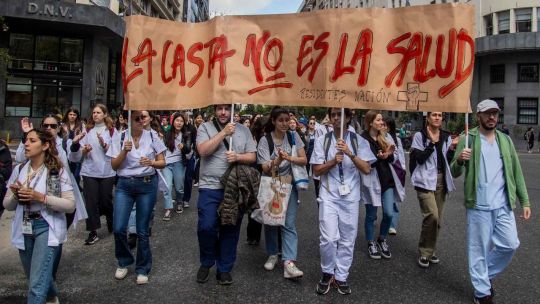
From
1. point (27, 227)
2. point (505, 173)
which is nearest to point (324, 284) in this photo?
point (505, 173)

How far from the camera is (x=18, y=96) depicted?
26031 millimetres

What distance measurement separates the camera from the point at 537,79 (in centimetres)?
3422

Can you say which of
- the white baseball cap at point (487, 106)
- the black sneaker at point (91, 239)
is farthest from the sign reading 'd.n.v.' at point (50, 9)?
the white baseball cap at point (487, 106)

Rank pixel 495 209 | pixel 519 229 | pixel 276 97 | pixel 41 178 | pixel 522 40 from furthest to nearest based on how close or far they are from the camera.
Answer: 1. pixel 522 40
2. pixel 519 229
3. pixel 276 97
4. pixel 495 209
5. pixel 41 178

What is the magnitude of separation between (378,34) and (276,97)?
1.14 m

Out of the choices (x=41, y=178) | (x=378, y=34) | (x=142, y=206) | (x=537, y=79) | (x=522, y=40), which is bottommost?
(x=142, y=206)

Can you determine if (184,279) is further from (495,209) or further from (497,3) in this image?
(497,3)

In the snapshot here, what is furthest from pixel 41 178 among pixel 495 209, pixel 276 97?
pixel 495 209

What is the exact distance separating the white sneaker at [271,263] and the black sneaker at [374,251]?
1229 mm

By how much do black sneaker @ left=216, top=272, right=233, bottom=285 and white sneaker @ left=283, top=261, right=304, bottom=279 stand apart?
1.92 feet

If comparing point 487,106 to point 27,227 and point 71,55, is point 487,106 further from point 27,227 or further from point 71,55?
point 71,55

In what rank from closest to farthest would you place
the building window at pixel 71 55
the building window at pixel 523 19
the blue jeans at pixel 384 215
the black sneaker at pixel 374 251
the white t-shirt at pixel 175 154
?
the black sneaker at pixel 374 251 < the blue jeans at pixel 384 215 < the white t-shirt at pixel 175 154 < the building window at pixel 71 55 < the building window at pixel 523 19

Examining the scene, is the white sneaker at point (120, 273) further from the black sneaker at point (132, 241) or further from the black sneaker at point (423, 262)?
the black sneaker at point (423, 262)

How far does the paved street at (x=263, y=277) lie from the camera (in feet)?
13.6
